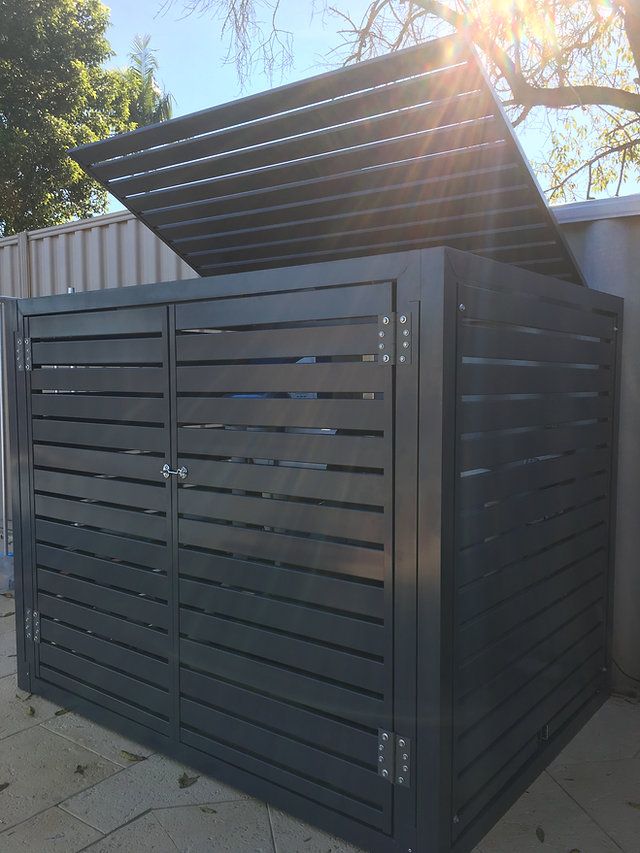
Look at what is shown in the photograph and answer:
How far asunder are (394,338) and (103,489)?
4.76 ft

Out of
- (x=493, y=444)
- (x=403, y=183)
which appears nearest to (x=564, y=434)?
(x=493, y=444)

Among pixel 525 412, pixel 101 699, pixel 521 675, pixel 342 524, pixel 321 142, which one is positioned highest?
pixel 321 142

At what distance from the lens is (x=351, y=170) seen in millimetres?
2355

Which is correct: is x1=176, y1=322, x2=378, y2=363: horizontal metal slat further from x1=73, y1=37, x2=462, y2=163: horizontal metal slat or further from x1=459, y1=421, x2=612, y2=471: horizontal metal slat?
x1=73, y1=37, x2=462, y2=163: horizontal metal slat

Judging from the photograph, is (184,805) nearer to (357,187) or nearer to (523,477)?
(523,477)

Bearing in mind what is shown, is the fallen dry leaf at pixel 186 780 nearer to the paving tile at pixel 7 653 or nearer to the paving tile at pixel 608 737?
the paving tile at pixel 608 737

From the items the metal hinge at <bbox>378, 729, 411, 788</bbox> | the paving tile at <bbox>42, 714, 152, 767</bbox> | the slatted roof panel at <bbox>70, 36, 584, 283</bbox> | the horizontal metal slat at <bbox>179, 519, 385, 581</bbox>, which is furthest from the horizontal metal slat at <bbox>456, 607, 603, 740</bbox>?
the slatted roof panel at <bbox>70, 36, 584, 283</bbox>

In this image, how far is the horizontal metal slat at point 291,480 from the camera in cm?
202

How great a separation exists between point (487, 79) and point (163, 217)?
1.56 m

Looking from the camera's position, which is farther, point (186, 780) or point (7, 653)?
point (7, 653)

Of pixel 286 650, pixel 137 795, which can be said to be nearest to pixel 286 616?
pixel 286 650

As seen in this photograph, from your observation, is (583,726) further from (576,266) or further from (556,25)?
(556,25)

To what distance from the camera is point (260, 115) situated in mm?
2201

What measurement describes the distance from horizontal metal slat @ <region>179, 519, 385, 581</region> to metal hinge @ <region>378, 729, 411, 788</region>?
462 mm
